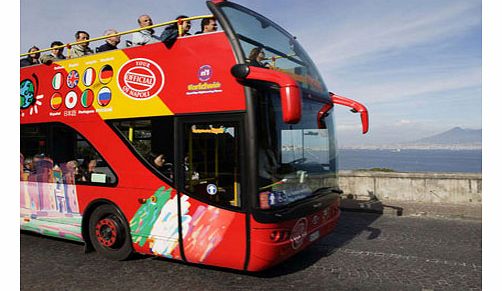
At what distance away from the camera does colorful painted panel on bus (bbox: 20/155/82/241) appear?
20.2 ft

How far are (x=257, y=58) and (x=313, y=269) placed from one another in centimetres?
331

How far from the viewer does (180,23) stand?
16.7 feet

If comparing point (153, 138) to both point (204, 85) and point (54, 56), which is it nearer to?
point (204, 85)

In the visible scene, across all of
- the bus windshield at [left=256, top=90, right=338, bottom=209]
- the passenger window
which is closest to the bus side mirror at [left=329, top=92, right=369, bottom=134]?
the bus windshield at [left=256, top=90, right=338, bottom=209]

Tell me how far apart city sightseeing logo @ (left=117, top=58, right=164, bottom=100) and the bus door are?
769 millimetres

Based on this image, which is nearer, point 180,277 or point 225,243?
point 225,243

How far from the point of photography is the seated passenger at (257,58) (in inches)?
179

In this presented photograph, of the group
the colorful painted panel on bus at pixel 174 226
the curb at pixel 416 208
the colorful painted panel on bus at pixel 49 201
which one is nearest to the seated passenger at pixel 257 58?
the colorful painted panel on bus at pixel 174 226

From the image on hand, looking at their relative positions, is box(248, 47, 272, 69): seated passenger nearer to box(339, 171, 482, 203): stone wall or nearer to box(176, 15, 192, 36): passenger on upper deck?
box(176, 15, 192, 36): passenger on upper deck

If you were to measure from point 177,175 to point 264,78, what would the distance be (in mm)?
1890

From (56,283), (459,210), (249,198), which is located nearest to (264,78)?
(249,198)

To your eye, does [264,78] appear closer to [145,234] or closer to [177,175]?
[177,175]

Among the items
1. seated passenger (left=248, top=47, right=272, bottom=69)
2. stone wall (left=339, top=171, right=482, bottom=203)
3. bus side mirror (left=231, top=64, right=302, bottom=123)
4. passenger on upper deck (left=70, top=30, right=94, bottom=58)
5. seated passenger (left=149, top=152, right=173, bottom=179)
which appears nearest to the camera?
bus side mirror (left=231, top=64, right=302, bottom=123)

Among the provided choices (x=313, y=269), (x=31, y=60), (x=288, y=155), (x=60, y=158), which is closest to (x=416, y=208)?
(x=313, y=269)
